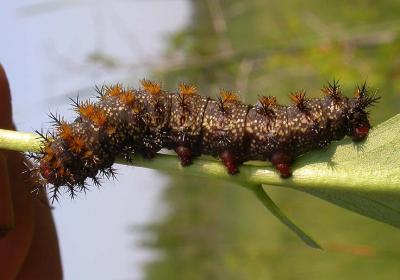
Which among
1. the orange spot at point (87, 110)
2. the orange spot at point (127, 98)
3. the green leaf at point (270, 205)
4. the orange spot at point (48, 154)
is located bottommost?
the green leaf at point (270, 205)

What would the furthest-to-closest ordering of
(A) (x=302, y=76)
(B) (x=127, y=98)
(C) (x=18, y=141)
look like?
(A) (x=302, y=76) < (B) (x=127, y=98) < (C) (x=18, y=141)

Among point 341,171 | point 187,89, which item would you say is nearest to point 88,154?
point 187,89

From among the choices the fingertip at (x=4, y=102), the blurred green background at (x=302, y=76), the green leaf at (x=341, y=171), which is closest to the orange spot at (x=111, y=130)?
the green leaf at (x=341, y=171)

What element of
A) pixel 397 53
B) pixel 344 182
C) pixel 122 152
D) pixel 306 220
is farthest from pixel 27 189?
pixel 306 220

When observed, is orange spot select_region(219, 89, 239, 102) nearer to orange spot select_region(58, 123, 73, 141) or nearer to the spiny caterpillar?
the spiny caterpillar

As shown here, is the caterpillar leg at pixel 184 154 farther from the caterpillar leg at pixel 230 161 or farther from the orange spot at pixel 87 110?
the orange spot at pixel 87 110

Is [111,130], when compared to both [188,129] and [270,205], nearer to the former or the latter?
[188,129]

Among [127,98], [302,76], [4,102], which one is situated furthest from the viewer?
[302,76]
